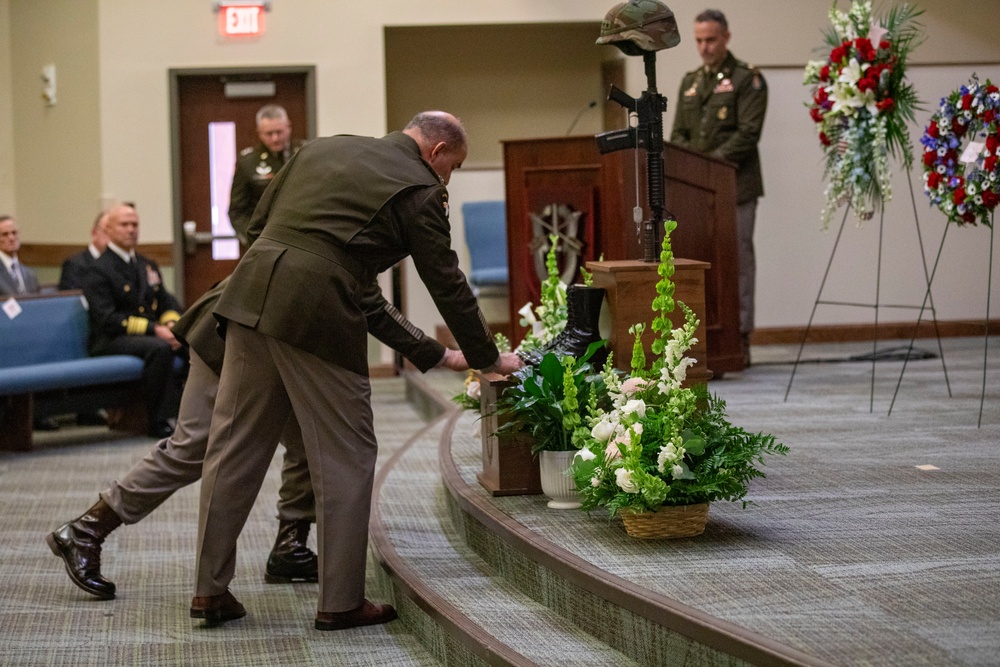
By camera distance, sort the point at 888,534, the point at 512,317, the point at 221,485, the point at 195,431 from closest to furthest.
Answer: the point at 888,534
the point at 221,485
the point at 195,431
the point at 512,317

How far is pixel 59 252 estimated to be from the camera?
8.77 metres

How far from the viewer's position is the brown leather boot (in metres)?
3.76

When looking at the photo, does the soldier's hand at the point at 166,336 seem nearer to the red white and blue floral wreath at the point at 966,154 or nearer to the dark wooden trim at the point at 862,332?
the dark wooden trim at the point at 862,332

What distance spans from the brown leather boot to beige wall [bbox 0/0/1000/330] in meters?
5.01

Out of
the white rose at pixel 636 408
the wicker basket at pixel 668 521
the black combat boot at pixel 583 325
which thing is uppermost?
the black combat boot at pixel 583 325

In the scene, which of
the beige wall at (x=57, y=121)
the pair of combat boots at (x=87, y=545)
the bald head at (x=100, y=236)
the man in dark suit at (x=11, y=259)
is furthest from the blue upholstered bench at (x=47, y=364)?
the pair of combat boots at (x=87, y=545)

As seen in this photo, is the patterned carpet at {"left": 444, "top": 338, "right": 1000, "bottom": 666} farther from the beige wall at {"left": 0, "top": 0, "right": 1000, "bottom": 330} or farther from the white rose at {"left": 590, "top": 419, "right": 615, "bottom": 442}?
the beige wall at {"left": 0, "top": 0, "right": 1000, "bottom": 330}

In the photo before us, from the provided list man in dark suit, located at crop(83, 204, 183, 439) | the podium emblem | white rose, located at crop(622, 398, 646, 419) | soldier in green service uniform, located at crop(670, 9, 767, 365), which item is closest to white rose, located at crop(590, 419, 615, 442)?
white rose, located at crop(622, 398, 646, 419)

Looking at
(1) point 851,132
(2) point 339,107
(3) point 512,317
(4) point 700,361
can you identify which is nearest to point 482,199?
(2) point 339,107

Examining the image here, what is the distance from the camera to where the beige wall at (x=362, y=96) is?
8.41m

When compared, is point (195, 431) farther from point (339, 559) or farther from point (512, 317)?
point (512, 317)

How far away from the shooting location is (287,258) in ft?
10.3

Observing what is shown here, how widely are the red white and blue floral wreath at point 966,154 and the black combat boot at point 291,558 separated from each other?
8.81 feet

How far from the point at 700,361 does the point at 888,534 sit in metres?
1.02
